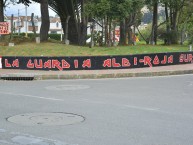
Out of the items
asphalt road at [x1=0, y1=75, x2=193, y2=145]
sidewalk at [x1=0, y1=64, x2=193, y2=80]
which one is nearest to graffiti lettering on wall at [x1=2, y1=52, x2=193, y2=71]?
sidewalk at [x1=0, y1=64, x2=193, y2=80]

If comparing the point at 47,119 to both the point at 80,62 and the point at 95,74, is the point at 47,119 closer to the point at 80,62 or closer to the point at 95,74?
the point at 95,74

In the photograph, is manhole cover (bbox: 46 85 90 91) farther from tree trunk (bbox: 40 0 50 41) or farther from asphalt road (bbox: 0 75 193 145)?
tree trunk (bbox: 40 0 50 41)

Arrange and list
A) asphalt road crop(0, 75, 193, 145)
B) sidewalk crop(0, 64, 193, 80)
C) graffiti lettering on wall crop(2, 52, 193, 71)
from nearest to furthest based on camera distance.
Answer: asphalt road crop(0, 75, 193, 145) < sidewalk crop(0, 64, 193, 80) < graffiti lettering on wall crop(2, 52, 193, 71)

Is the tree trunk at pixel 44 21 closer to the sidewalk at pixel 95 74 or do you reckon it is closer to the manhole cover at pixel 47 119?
the sidewalk at pixel 95 74

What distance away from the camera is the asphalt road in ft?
23.0

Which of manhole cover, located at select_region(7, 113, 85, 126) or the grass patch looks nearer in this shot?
manhole cover, located at select_region(7, 113, 85, 126)

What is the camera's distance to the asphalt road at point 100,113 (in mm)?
7008

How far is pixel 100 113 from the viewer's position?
933 centimetres

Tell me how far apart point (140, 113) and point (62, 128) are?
7.42 feet

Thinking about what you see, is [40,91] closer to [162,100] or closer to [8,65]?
[162,100]

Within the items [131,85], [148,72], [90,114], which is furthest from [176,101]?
[148,72]

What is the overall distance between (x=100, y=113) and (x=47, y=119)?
131 cm

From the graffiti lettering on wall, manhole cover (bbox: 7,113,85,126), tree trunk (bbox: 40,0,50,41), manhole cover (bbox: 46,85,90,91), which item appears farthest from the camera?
tree trunk (bbox: 40,0,50,41)

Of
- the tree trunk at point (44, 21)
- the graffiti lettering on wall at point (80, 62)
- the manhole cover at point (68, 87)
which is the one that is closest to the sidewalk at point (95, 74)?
the graffiti lettering on wall at point (80, 62)
